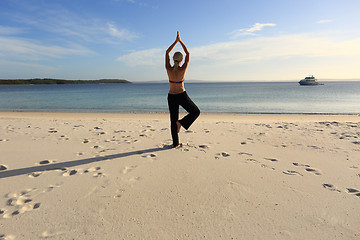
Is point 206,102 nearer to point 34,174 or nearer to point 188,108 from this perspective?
point 188,108

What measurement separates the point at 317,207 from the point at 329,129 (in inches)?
226

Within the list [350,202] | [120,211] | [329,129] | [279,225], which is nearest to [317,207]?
[350,202]

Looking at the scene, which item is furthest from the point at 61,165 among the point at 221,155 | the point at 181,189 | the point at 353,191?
the point at 353,191

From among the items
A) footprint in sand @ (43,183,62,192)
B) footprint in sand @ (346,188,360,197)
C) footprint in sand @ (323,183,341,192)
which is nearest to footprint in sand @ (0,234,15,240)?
footprint in sand @ (43,183,62,192)

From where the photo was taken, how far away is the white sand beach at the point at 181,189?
2328mm

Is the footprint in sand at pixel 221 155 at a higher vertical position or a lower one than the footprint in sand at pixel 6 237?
lower

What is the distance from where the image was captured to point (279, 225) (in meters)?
2.36

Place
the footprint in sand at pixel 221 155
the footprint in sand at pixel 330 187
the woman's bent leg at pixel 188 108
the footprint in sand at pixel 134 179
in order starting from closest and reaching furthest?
the footprint in sand at pixel 330 187 < the footprint in sand at pixel 134 179 < the footprint in sand at pixel 221 155 < the woman's bent leg at pixel 188 108

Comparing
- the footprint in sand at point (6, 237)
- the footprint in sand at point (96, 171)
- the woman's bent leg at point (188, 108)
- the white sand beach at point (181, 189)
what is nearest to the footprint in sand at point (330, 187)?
the white sand beach at point (181, 189)

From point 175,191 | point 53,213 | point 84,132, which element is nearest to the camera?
point 53,213

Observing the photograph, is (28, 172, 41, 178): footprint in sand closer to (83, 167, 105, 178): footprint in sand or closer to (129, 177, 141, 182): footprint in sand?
(83, 167, 105, 178): footprint in sand

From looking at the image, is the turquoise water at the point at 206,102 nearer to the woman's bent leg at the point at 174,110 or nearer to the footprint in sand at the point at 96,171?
the woman's bent leg at the point at 174,110

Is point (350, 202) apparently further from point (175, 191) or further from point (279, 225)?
point (175, 191)

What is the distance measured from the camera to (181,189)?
10.5 feet
